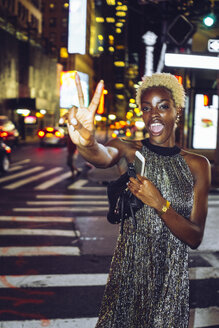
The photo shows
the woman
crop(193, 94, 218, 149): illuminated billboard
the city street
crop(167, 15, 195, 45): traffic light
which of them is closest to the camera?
the woman

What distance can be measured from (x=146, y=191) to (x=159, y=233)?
0.34m

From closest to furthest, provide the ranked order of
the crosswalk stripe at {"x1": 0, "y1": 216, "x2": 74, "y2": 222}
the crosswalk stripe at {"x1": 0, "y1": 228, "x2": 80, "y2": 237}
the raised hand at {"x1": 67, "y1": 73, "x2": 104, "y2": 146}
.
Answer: the raised hand at {"x1": 67, "y1": 73, "x2": 104, "y2": 146} → the crosswalk stripe at {"x1": 0, "y1": 228, "x2": 80, "y2": 237} → the crosswalk stripe at {"x1": 0, "y1": 216, "x2": 74, "y2": 222}

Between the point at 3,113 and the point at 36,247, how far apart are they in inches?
1415

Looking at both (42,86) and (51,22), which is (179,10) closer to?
(42,86)

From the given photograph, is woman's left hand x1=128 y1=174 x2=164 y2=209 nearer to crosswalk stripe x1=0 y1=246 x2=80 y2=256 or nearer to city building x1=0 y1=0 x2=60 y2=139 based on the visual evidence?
crosswalk stripe x1=0 y1=246 x2=80 y2=256

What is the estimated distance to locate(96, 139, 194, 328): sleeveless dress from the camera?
2.15 m

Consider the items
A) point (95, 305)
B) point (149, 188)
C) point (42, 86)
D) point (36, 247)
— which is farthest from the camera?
point (42, 86)

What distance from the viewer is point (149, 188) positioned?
1.96 metres

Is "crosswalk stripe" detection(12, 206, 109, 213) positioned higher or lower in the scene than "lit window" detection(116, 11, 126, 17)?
lower

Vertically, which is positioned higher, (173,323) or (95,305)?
(173,323)

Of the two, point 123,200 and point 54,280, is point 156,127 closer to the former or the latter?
point 123,200

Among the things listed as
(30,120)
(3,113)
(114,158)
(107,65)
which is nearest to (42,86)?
(30,120)

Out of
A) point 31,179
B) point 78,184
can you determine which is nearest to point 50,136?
point 31,179

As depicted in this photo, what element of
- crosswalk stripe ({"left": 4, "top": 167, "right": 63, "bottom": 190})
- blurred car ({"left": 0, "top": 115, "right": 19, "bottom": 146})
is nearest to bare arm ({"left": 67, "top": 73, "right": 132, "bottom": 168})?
crosswalk stripe ({"left": 4, "top": 167, "right": 63, "bottom": 190})
